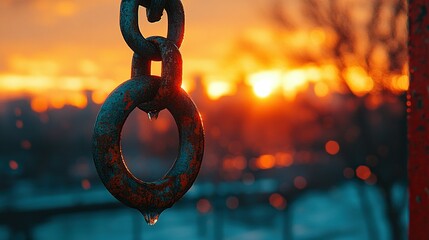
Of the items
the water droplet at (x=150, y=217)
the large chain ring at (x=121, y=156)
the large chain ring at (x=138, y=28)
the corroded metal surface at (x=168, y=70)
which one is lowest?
the water droplet at (x=150, y=217)

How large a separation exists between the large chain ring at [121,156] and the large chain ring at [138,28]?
0.18 feet

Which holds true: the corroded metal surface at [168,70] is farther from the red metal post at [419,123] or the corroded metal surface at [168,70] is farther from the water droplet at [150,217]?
the red metal post at [419,123]

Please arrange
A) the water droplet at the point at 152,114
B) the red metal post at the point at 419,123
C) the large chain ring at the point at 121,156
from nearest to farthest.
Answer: the large chain ring at the point at 121,156
the water droplet at the point at 152,114
the red metal post at the point at 419,123

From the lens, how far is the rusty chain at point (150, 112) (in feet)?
2.75

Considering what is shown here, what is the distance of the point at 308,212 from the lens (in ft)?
80.8

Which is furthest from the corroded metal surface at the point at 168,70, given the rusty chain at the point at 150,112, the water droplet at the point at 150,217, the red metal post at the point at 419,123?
the red metal post at the point at 419,123

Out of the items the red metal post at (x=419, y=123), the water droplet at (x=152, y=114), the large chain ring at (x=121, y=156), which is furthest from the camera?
the red metal post at (x=419, y=123)

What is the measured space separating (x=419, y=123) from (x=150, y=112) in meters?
0.76

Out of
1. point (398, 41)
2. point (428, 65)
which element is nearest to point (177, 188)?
point (428, 65)

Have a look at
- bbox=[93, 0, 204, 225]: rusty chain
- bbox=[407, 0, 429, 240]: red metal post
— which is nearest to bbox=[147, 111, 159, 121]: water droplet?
bbox=[93, 0, 204, 225]: rusty chain

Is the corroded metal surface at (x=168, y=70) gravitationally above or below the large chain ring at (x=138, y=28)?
below

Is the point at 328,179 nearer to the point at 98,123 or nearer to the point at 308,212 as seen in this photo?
the point at 308,212

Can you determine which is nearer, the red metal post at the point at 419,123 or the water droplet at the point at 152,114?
the water droplet at the point at 152,114

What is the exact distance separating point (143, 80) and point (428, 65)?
31.3 inches
